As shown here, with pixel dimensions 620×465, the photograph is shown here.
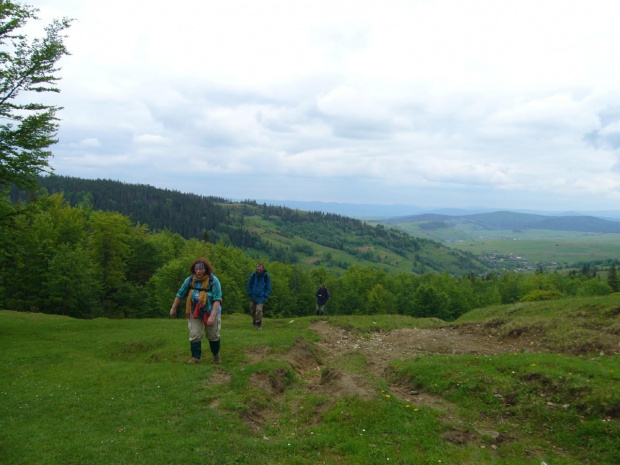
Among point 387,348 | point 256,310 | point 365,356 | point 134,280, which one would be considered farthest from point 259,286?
point 134,280

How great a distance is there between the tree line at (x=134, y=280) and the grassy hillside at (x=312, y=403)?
49.5 feet

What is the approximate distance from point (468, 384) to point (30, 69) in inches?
1046

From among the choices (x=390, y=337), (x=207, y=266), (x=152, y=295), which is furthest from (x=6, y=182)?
(x=152, y=295)

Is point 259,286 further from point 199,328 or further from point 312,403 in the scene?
point 312,403

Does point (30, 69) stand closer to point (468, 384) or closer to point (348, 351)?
point (348, 351)

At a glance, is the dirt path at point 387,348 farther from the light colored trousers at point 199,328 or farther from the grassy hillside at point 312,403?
the light colored trousers at point 199,328

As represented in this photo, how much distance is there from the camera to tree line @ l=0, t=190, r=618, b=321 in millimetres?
45322

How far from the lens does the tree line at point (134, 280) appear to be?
45.3 m

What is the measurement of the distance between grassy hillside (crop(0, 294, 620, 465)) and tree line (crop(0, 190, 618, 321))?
1510 cm

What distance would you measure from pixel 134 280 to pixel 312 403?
208 ft

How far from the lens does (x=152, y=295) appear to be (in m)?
57.9

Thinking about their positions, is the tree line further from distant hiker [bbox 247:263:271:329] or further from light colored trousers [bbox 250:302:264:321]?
light colored trousers [bbox 250:302:264:321]

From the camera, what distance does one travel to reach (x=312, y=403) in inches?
424

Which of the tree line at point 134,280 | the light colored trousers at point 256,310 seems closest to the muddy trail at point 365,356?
the light colored trousers at point 256,310
